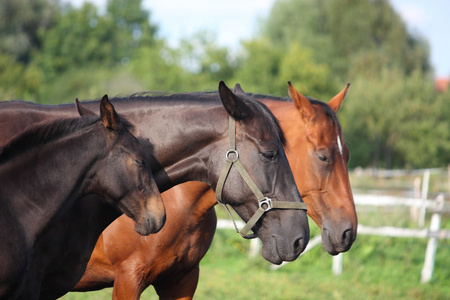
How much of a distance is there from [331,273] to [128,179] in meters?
6.45

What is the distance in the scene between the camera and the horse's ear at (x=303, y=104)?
440 cm

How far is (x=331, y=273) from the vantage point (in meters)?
8.76

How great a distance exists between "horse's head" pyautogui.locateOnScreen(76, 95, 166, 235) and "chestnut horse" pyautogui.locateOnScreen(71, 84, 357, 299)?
99 centimetres

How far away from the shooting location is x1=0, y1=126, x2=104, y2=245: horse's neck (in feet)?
9.25

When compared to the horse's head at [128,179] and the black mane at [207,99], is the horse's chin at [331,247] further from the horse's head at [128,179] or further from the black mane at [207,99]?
the horse's head at [128,179]


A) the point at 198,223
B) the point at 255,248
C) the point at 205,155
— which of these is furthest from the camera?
the point at 255,248

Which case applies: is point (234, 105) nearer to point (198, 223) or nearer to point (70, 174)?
point (70, 174)

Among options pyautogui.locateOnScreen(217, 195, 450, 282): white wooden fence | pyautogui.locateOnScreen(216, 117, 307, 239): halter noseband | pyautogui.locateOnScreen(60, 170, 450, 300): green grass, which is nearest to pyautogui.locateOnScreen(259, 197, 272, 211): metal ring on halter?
pyautogui.locateOnScreen(216, 117, 307, 239): halter noseband

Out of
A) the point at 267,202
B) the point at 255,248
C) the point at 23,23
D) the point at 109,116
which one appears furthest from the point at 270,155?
the point at 23,23

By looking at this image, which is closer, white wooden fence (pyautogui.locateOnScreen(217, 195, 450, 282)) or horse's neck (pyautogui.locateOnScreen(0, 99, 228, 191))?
horse's neck (pyautogui.locateOnScreen(0, 99, 228, 191))

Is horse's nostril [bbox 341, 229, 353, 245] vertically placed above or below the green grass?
above

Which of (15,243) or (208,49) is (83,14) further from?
(15,243)

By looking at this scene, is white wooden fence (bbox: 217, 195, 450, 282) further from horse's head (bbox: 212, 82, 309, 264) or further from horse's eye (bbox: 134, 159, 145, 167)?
horse's eye (bbox: 134, 159, 145, 167)

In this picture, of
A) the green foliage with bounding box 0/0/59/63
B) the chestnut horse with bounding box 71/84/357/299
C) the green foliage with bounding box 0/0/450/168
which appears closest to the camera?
the chestnut horse with bounding box 71/84/357/299
